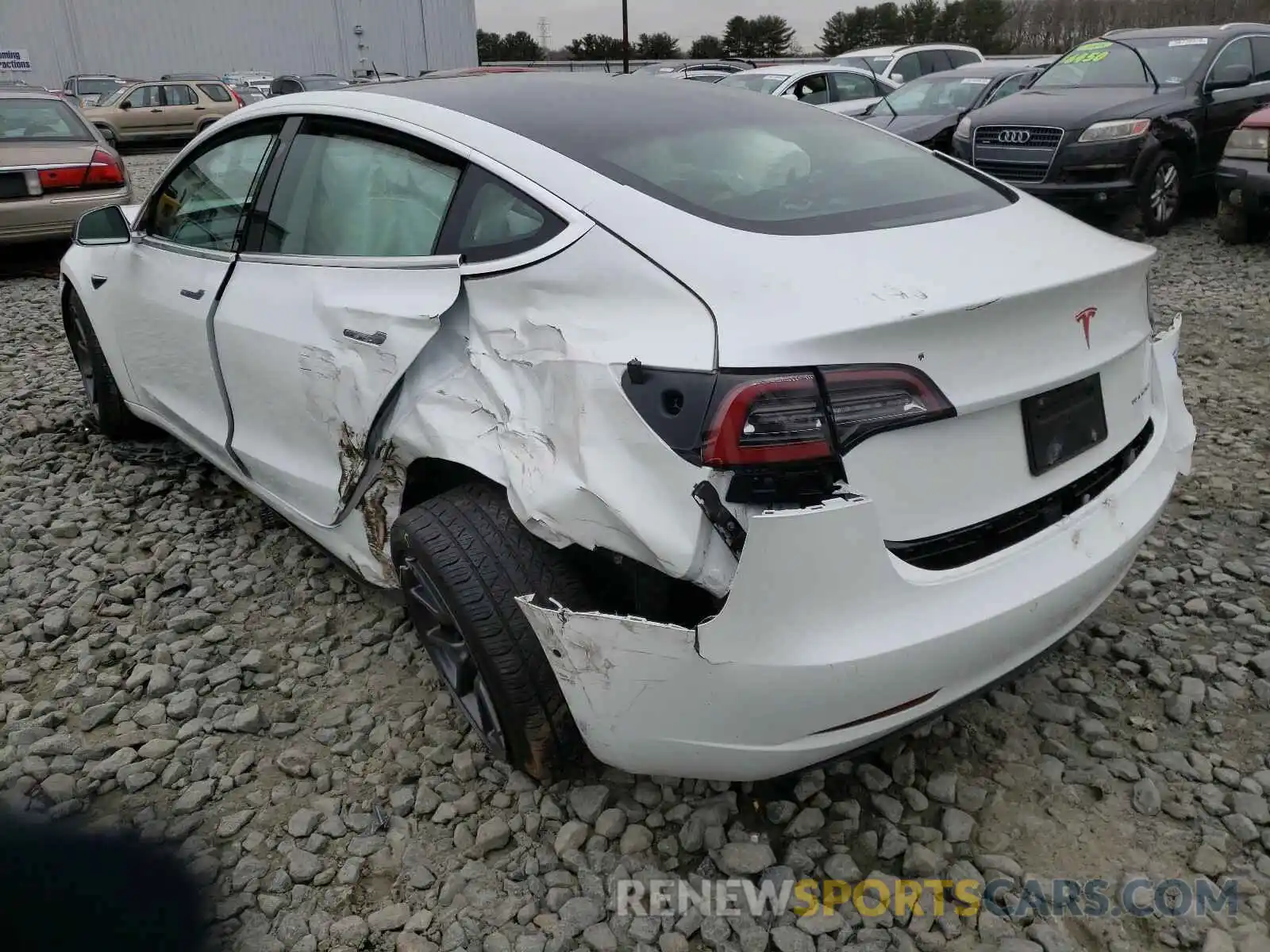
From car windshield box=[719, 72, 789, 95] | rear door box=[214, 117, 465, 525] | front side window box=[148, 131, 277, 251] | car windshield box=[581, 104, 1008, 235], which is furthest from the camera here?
car windshield box=[719, 72, 789, 95]

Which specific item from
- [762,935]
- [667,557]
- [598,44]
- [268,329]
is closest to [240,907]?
[762,935]

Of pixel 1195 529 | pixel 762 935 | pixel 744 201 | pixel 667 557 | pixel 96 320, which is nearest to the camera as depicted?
pixel 667 557

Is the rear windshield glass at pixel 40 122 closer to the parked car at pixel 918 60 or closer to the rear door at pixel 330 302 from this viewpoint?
the rear door at pixel 330 302

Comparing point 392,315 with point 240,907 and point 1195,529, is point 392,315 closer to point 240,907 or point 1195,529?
point 240,907

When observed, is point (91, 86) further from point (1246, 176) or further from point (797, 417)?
point (797, 417)

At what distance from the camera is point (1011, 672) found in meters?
1.93

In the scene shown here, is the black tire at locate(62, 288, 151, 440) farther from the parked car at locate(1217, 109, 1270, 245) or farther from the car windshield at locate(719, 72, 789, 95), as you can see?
the car windshield at locate(719, 72, 789, 95)

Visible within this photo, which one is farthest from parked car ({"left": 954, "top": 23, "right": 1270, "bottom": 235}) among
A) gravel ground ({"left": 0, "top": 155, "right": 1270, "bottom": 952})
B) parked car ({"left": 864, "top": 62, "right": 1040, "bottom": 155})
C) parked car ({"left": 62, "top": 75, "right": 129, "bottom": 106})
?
parked car ({"left": 62, "top": 75, "right": 129, "bottom": 106})

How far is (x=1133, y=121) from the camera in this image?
736cm

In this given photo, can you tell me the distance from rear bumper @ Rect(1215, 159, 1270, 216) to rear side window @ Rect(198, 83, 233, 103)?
1991 centimetres

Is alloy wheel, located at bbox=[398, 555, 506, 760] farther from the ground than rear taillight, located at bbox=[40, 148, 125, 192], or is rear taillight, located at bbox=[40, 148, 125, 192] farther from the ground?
rear taillight, located at bbox=[40, 148, 125, 192]

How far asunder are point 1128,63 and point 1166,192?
1564 mm

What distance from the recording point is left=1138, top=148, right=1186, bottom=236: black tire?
7.36 m

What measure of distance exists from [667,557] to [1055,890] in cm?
107
